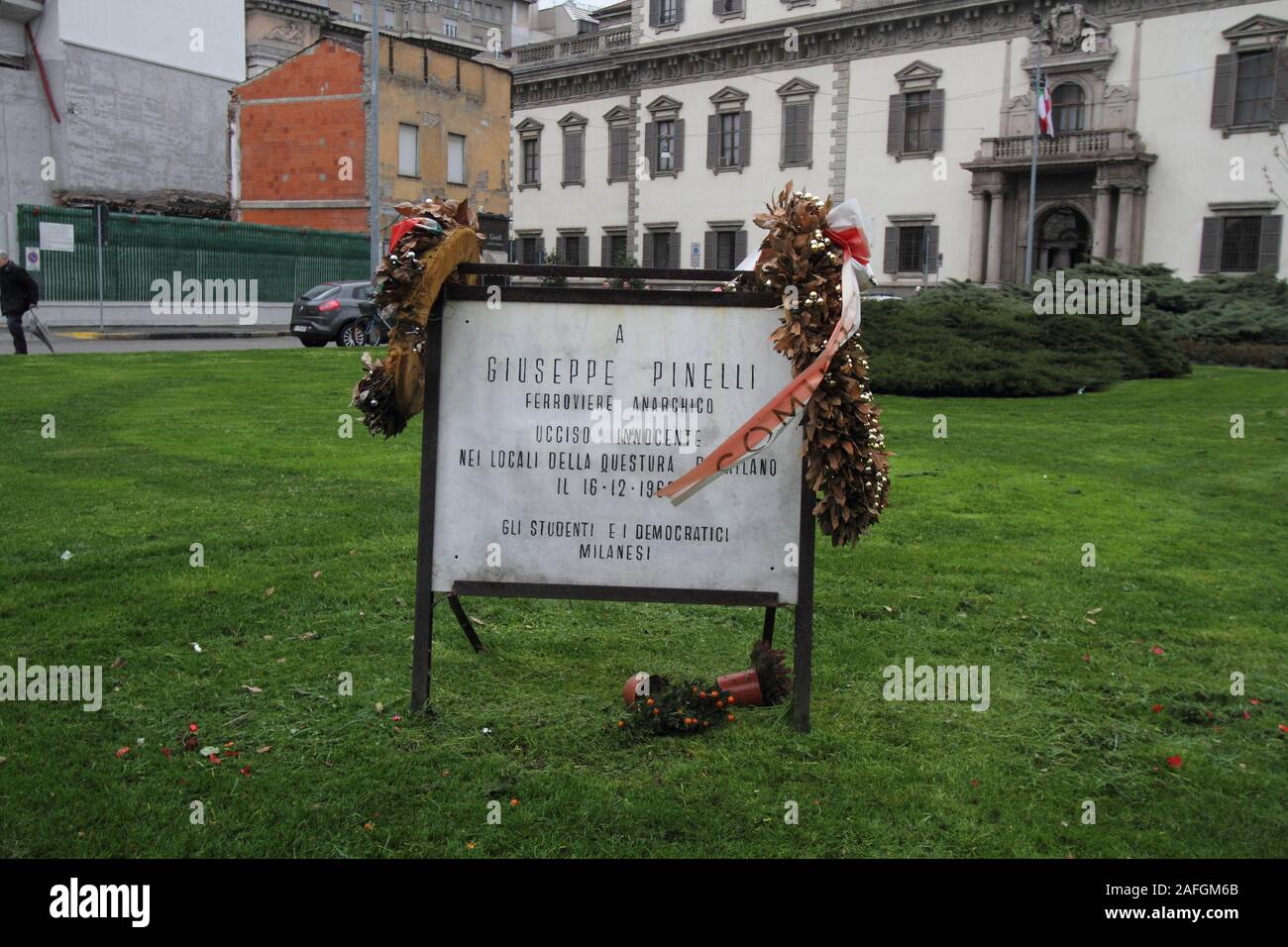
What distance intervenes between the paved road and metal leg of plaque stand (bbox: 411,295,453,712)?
20.8m

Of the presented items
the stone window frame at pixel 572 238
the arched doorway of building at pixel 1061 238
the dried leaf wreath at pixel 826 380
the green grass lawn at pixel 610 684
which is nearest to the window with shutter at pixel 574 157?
the stone window frame at pixel 572 238

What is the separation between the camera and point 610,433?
5.11m

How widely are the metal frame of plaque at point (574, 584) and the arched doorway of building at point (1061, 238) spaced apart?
147ft

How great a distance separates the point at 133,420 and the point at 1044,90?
37892 millimetres

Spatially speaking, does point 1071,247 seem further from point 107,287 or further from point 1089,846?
point 1089,846

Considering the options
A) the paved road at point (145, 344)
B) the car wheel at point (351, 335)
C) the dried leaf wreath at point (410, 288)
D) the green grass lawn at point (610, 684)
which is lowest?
the green grass lawn at point (610, 684)

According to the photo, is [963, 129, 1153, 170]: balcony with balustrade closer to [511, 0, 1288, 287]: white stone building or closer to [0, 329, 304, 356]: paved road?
[511, 0, 1288, 287]: white stone building

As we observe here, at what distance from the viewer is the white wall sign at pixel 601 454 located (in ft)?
16.6

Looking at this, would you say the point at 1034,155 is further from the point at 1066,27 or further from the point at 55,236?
the point at 55,236

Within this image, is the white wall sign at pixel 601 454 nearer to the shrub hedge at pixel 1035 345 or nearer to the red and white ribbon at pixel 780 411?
the red and white ribbon at pixel 780 411

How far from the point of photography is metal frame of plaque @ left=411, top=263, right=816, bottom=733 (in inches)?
Answer: 196

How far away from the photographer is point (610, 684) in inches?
225
